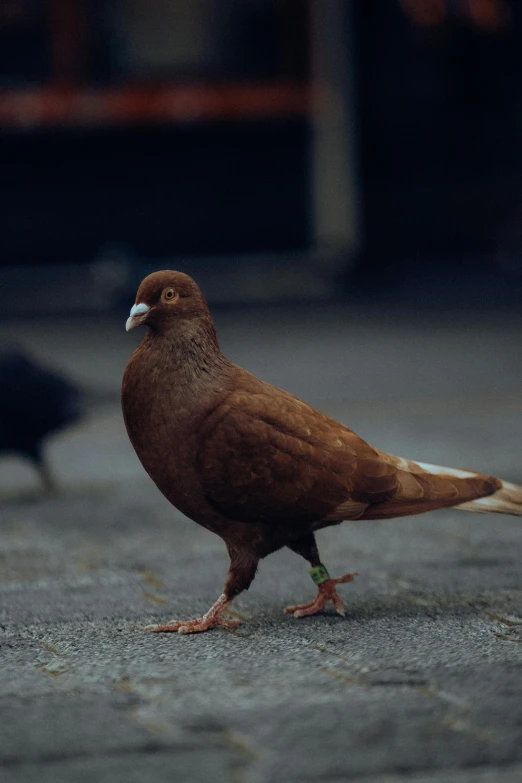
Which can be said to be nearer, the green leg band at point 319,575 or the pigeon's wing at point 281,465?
the pigeon's wing at point 281,465

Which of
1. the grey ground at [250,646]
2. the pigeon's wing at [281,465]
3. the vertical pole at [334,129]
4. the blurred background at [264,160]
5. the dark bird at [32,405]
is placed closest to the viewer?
the grey ground at [250,646]

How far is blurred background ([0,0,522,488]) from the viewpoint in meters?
11.6

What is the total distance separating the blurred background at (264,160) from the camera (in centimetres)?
1155

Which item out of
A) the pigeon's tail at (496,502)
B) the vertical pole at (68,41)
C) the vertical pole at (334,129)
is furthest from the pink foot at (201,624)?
the vertical pole at (334,129)

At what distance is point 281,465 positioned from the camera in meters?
3.10

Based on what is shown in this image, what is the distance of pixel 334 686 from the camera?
2.59m

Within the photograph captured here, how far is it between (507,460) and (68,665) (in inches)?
132

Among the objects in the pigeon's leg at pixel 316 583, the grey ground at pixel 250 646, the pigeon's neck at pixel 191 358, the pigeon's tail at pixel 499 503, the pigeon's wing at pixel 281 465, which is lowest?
the grey ground at pixel 250 646

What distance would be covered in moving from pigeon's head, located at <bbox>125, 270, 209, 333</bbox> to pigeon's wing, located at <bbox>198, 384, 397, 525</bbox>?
0.80 ft

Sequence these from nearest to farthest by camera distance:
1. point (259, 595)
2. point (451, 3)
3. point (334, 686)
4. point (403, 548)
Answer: point (334, 686) < point (259, 595) < point (403, 548) < point (451, 3)

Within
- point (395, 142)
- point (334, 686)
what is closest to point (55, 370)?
point (334, 686)

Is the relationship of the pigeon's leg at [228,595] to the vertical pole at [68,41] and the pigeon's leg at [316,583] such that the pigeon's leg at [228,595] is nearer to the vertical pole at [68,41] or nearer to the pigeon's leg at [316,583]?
the pigeon's leg at [316,583]

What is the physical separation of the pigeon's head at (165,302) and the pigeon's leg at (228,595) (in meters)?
0.61

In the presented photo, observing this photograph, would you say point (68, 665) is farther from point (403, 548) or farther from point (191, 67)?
point (191, 67)
